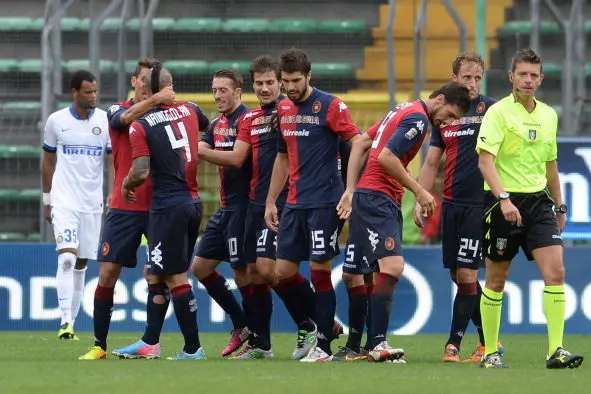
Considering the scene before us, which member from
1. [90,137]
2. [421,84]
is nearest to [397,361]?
[90,137]

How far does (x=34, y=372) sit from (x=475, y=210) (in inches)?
128

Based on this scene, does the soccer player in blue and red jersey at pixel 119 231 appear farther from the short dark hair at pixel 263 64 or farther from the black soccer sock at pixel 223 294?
the black soccer sock at pixel 223 294

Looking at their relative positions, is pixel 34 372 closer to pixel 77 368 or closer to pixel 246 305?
pixel 77 368

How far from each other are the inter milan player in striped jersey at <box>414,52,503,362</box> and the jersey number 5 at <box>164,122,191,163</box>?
5.25 ft

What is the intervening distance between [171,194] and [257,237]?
37.2 inches

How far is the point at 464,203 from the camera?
941cm

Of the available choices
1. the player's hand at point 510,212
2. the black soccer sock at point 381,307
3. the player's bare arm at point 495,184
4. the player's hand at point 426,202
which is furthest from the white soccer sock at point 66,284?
the player's hand at point 510,212

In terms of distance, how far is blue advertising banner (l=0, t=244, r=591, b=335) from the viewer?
12.7 m

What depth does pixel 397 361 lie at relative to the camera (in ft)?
28.2

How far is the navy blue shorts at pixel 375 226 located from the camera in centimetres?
858

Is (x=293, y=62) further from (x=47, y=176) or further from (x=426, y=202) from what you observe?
(x=47, y=176)

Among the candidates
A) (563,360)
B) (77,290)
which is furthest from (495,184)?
(77,290)

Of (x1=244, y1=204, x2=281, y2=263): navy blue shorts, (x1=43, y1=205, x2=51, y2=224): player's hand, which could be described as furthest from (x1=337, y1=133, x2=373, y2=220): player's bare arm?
(x1=43, y1=205, x2=51, y2=224): player's hand

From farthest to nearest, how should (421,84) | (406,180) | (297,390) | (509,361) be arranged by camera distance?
(421,84)
(509,361)
(406,180)
(297,390)
